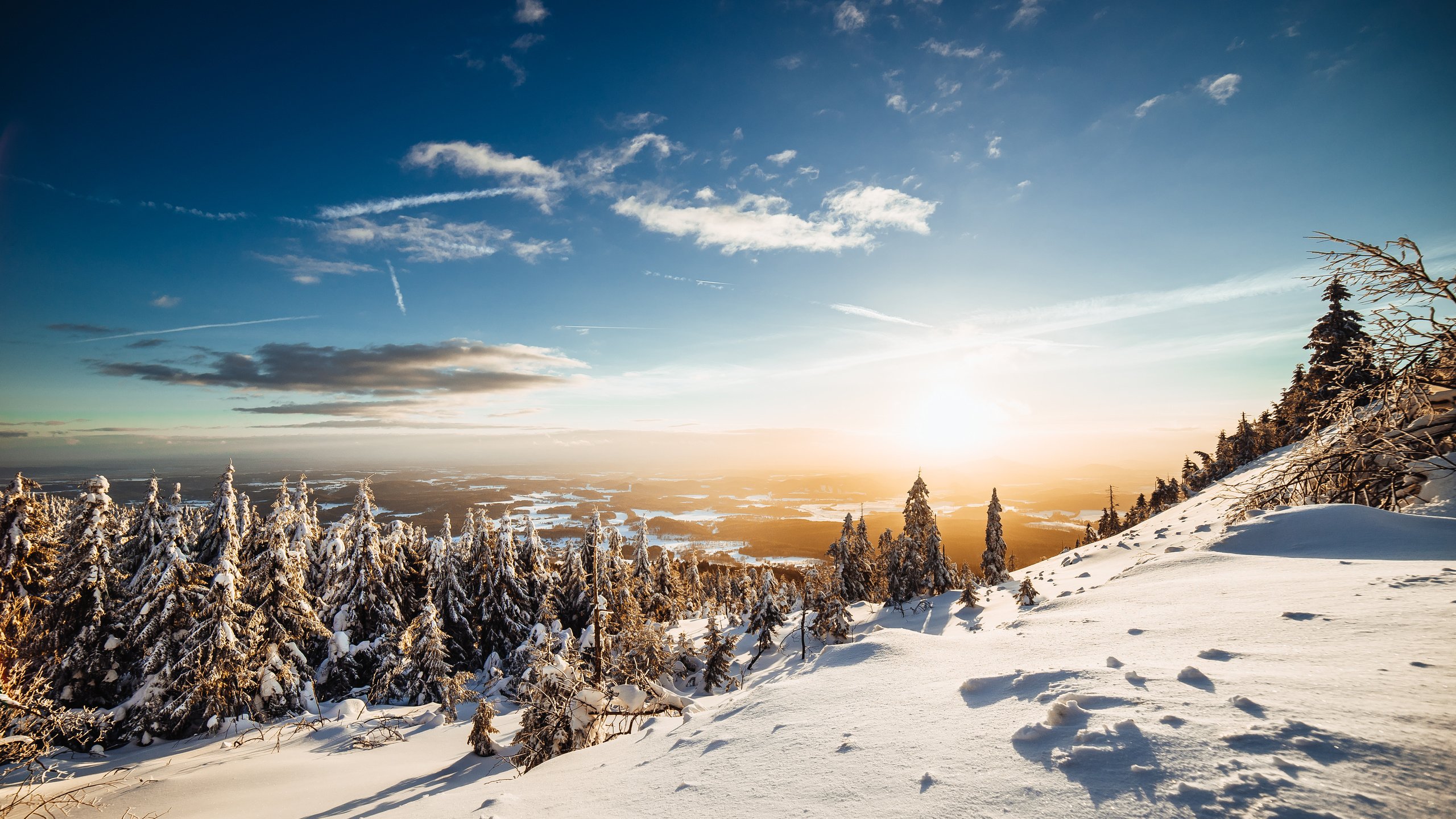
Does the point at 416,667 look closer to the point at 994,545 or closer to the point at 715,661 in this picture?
the point at 715,661

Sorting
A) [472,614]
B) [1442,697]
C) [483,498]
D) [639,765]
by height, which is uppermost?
[1442,697]

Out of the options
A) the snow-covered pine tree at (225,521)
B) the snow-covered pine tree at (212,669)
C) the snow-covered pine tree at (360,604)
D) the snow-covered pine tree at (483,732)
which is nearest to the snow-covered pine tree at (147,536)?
the snow-covered pine tree at (225,521)

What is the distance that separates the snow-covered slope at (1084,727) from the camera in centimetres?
288

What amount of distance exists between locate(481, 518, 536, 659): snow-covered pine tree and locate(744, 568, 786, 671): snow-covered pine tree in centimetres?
1371

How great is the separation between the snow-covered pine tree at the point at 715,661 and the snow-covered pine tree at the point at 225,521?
714 inches

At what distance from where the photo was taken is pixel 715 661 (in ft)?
72.6

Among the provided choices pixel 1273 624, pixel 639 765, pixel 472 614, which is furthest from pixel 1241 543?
pixel 472 614

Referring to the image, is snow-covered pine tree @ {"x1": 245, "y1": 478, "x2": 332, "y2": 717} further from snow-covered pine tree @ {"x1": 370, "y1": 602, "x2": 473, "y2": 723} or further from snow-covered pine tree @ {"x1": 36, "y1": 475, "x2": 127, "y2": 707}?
snow-covered pine tree @ {"x1": 36, "y1": 475, "x2": 127, "y2": 707}

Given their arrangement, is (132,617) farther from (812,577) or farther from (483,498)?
(483,498)

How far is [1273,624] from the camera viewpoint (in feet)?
17.8

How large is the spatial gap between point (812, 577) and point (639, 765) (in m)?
29.1

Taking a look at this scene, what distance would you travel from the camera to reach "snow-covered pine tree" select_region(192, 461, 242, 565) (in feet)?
56.9

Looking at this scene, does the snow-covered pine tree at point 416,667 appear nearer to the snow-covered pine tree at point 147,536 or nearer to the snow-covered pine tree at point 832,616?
the snow-covered pine tree at point 147,536

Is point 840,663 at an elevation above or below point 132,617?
above
